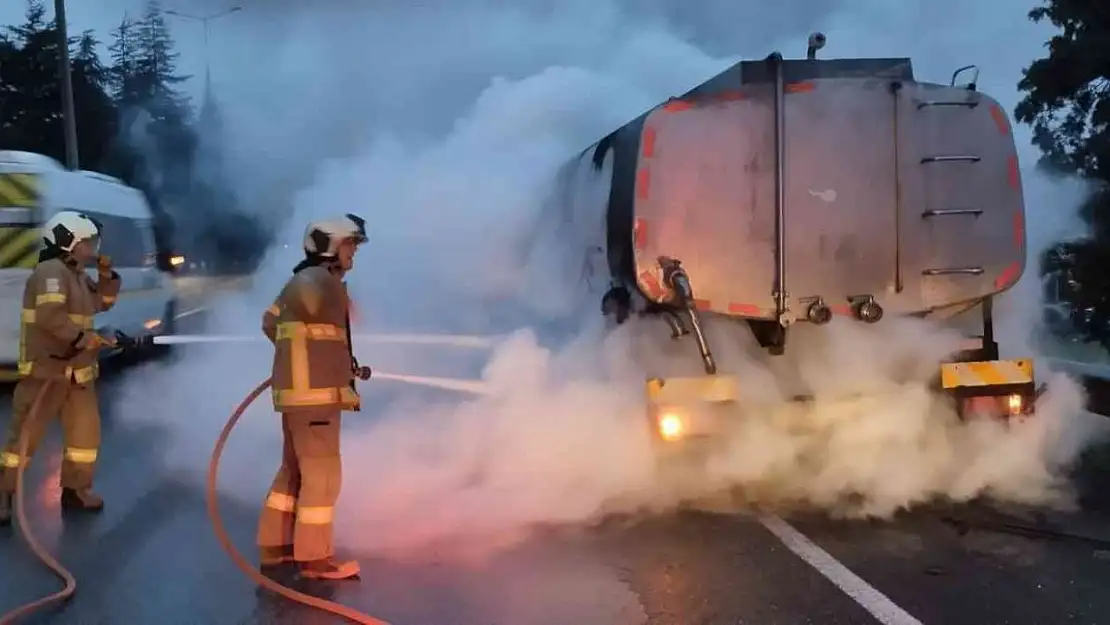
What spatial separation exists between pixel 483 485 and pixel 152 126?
22.9 m

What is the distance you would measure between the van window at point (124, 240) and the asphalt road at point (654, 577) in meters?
7.61

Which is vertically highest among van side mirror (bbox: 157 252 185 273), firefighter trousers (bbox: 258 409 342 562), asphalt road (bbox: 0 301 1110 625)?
van side mirror (bbox: 157 252 185 273)

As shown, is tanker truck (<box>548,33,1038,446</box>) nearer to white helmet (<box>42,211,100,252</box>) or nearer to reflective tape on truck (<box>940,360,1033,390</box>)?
reflective tape on truck (<box>940,360,1033,390</box>)

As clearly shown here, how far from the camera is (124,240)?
46.4 ft

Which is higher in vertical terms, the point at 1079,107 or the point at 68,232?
the point at 1079,107

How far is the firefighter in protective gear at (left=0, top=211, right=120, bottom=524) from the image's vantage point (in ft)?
21.2

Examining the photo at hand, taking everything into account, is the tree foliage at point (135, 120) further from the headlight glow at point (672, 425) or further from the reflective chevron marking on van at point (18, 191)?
the headlight glow at point (672, 425)

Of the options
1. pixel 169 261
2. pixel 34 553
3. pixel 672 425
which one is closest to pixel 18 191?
pixel 169 261

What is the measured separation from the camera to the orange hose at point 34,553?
4.79 m

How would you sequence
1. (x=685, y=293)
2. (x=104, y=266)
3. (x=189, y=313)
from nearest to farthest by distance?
1. (x=685, y=293)
2. (x=104, y=266)
3. (x=189, y=313)

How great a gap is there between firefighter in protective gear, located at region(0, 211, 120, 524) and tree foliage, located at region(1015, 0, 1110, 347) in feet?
36.0

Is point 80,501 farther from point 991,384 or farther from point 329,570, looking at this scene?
point 991,384

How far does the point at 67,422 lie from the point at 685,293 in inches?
149

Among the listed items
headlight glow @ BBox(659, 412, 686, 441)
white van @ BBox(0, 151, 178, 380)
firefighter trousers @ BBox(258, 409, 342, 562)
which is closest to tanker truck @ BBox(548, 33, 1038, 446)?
headlight glow @ BBox(659, 412, 686, 441)
